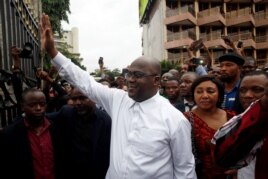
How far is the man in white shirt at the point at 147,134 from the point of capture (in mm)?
2900

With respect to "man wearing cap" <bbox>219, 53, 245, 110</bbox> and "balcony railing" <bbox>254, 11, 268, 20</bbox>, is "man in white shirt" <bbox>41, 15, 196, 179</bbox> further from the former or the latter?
"balcony railing" <bbox>254, 11, 268, 20</bbox>

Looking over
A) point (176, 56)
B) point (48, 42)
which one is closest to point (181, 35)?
point (176, 56)

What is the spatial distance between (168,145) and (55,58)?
1.22m

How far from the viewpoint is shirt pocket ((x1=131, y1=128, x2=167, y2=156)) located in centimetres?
289

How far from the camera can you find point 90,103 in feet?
13.0

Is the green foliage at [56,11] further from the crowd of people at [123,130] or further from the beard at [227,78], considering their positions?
the crowd of people at [123,130]

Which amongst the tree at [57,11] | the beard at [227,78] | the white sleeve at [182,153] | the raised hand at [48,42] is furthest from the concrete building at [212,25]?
the white sleeve at [182,153]

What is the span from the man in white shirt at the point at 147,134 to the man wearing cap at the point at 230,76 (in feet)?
5.67

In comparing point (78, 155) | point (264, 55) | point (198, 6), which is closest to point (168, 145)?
point (78, 155)

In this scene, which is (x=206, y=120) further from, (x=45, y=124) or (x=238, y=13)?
(x=238, y=13)

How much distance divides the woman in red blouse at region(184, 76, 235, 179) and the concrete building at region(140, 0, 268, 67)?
113 ft

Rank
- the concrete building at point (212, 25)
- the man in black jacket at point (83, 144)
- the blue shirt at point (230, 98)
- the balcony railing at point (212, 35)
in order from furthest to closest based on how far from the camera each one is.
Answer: the balcony railing at point (212, 35) → the concrete building at point (212, 25) → the blue shirt at point (230, 98) → the man in black jacket at point (83, 144)

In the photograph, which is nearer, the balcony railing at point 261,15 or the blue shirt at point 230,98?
the blue shirt at point 230,98

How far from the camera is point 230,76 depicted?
4.84 m
